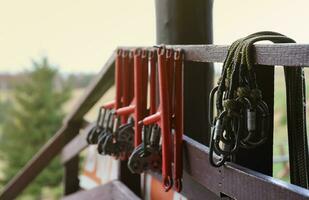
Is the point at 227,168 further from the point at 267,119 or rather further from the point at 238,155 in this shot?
the point at 267,119

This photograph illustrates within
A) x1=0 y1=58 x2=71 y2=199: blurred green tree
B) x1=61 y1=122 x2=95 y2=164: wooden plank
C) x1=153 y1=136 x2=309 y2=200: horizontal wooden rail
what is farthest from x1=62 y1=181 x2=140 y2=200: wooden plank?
x1=0 y1=58 x2=71 y2=199: blurred green tree

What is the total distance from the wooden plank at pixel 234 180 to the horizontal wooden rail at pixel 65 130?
0.80 m

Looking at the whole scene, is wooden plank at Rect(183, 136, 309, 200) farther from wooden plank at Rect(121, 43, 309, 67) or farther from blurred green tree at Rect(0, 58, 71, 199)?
blurred green tree at Rect(0, 58, 71, 199)

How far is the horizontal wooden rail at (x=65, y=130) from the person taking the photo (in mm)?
2253

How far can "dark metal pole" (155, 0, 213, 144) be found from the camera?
6.00ft

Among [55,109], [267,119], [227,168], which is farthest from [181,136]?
[55,109]

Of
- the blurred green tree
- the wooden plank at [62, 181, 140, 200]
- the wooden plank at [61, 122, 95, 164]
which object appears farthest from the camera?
the blurred green tree

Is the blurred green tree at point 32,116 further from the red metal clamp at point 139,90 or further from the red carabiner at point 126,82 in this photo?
the red metal clamp at point 139,90

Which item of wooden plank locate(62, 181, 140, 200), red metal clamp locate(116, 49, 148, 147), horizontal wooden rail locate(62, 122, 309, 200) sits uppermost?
red metal clamp locate(116, 49, 148, 147)

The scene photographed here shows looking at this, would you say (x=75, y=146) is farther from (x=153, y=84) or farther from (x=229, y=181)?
(x=229, y=181)

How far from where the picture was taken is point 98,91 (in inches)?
92.8

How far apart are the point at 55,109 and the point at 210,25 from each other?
10.9 meters

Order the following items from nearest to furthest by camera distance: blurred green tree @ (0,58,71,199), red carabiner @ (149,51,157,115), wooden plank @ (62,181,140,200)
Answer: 1. red carabiner @ (149,51,157,115)
2. wooden plank @ (62,181,140,200)
3. blurred green tree @ (0,58,71,199)

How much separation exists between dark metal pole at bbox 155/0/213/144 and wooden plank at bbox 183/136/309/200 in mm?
376
